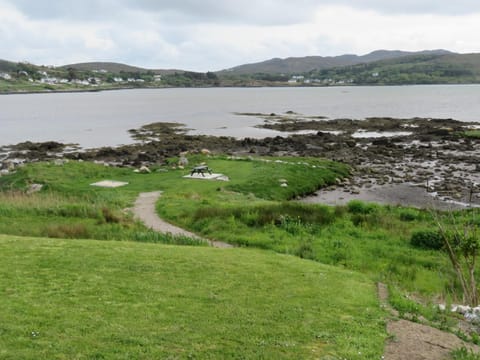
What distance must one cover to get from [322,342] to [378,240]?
1435 centimetres

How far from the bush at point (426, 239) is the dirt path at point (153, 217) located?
29.6ft

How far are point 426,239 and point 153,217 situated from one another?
14728mm

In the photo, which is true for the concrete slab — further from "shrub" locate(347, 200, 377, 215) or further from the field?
"shrub" locate(347, 200, 377, 215)

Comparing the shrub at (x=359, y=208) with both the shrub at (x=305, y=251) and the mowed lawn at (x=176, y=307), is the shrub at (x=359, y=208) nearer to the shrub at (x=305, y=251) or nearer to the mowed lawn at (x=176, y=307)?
the shrub at (x=305, y=251)

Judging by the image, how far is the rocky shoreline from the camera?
141 ft

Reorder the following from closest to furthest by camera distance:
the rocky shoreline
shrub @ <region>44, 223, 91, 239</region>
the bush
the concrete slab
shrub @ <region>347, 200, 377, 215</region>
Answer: shrub @ <region>44, 223, 91, 239</region>
the bush
shrub @ <region>347, 200, 377, 215</region>
the concrete slab
the rocky shoreline

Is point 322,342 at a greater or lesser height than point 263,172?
greater

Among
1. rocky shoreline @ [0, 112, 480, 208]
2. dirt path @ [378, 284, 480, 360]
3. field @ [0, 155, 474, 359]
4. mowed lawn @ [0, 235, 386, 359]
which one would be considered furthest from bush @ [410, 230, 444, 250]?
rocky shoreline @ [0, 112, 480, 208]

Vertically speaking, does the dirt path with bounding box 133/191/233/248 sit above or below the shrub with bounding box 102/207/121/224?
below

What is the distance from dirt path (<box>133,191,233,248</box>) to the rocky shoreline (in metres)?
14.8

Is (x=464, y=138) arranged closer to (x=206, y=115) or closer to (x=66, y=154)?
(x=66, y=154)

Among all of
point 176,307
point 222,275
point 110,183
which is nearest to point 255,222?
point 222,275

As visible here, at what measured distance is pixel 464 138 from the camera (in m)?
73.7

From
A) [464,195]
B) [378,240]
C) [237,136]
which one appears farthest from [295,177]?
[237,136]
